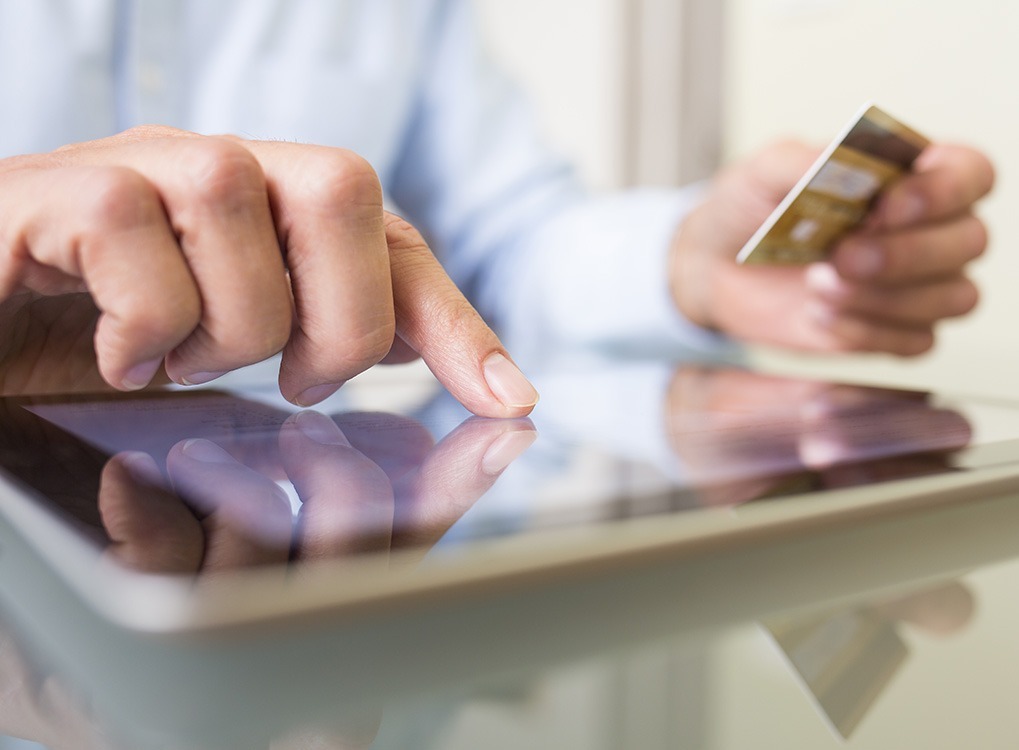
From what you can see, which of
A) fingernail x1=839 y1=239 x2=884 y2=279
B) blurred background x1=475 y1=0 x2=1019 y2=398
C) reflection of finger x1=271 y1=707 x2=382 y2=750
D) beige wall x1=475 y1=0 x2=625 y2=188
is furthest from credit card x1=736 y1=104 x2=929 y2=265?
beige wall x1=475 y1=0 x2=625 y2=188

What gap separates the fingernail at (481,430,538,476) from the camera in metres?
0.30

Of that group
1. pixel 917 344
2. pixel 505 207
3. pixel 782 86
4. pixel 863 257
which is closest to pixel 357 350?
pixel 863 257

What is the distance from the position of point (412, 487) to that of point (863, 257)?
617mm

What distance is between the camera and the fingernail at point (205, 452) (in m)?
0.31

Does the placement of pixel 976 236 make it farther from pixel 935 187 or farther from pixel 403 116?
pixel 403 116

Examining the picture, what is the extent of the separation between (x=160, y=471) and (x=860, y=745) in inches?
8.7

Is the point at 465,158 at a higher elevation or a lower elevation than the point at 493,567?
lower

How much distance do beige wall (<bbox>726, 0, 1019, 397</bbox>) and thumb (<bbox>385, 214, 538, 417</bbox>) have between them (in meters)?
0.73

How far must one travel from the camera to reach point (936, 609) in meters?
0.24

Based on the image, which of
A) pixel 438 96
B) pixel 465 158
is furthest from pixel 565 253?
pixel 438 96

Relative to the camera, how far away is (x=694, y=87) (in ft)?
6.08

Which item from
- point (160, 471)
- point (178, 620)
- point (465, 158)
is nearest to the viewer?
point (178, 620)

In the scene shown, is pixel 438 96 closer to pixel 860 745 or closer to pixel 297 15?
pixel 297 15

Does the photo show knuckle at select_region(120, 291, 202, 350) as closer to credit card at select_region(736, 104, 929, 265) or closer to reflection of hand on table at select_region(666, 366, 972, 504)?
reflection of hand on table at select_region(666, 366, 972, 504)
